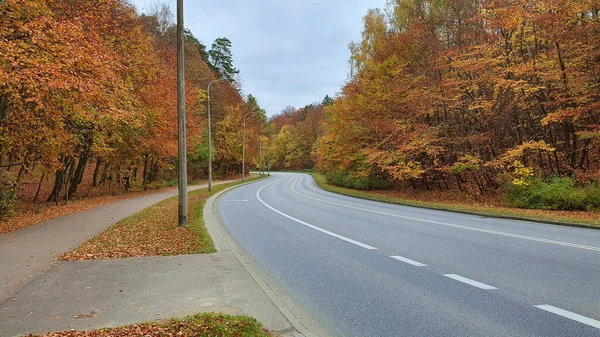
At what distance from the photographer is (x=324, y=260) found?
766 cm

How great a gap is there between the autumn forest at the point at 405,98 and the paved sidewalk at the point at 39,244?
134 inches

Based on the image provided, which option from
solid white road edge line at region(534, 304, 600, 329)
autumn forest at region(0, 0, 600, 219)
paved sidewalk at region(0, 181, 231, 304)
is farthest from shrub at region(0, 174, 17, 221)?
solid white road edge line at region(534, 304, 600, 329)

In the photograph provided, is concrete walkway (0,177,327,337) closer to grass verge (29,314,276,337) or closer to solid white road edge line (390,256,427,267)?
grass verge (29,314,276,337)

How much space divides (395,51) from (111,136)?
18.8 metres

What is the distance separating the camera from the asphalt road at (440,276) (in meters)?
4.38

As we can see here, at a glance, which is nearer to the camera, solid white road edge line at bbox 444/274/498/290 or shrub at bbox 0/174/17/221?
solid white road edge line at bbox 444/274/498/290

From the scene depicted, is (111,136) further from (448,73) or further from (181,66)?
(448,73)

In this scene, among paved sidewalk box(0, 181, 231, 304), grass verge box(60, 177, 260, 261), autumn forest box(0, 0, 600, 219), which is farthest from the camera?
autumn forest box(0, 0, 600, 219)

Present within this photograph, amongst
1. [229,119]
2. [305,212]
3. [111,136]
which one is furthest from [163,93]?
[229,119]

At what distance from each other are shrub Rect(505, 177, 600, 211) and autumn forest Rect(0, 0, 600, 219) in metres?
0.06

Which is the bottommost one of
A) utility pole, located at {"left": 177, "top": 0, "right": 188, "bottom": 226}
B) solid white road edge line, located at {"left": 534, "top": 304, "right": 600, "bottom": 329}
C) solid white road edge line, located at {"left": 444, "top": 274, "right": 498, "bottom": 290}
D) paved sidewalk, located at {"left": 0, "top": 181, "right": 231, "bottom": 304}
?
paved sidewalk, located at {"left": 0, "top": 181, "right": 231, "bottom": 304}

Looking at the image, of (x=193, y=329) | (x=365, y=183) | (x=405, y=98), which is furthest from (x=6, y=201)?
(x=365, y=183)

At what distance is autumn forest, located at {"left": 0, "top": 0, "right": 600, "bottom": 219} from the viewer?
1045cm

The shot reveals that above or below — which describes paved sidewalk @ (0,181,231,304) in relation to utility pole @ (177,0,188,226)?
below
